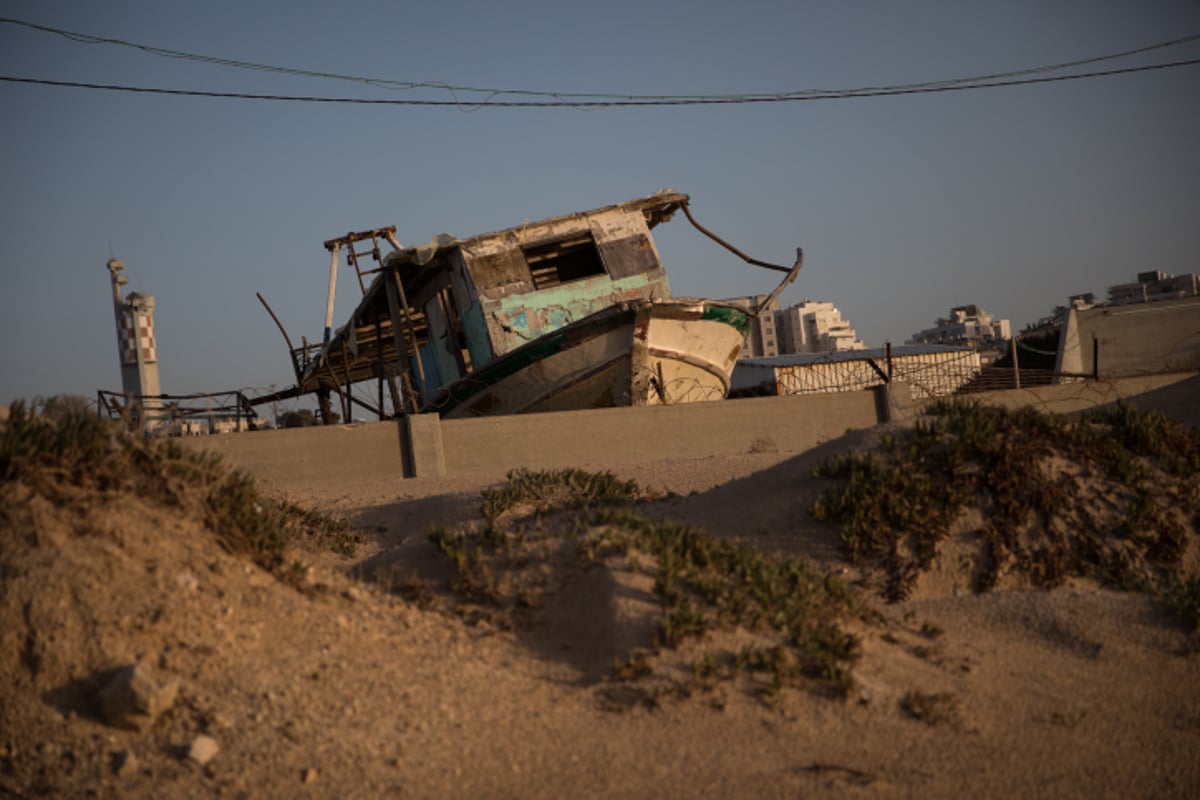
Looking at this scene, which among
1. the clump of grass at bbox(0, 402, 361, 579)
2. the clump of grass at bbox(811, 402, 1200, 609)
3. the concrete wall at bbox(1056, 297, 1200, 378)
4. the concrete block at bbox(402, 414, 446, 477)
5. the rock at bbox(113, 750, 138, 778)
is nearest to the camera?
the rock at bbox(113, 750, 138, 778)

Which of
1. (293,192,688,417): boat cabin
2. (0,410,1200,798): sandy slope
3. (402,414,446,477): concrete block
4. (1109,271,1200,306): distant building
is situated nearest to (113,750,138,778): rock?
(0,410,1200,798): sandy slope

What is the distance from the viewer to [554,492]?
8.57 metres

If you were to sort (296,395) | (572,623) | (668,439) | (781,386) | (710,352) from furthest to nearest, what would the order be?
(296,395) → (781,386) → (710,352) → (668,439) → (572,623)

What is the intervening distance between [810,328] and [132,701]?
261ft

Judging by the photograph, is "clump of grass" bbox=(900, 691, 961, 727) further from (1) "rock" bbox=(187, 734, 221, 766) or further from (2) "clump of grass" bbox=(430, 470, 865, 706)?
(1) "rock" bbox=(187, 734, 221, 766)

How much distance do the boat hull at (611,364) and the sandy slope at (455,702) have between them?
8.79 m

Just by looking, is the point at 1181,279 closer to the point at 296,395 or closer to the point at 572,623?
the point at 296,395

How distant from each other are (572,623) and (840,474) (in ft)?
9.00

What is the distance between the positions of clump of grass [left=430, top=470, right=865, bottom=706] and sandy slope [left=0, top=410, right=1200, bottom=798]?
0.44 ft

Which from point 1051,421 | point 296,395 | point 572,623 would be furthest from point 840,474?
point 296,395

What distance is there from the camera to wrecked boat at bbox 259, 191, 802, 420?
14414mm

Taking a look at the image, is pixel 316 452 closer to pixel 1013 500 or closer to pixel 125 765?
pixel 1013 500

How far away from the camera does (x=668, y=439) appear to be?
1347 cm

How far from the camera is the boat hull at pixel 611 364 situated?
46.6ft
